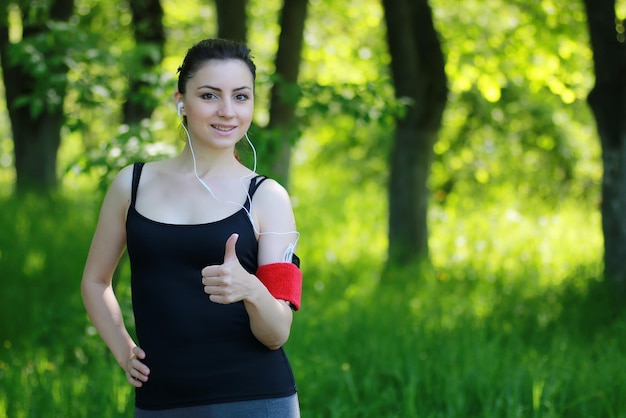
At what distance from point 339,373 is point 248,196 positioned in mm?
2368

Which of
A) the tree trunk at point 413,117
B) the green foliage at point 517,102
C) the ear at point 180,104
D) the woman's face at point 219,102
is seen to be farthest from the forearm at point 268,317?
the green foliage at point 517,102

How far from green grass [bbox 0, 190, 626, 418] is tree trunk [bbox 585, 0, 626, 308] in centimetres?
33

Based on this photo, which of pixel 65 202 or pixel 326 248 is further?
pixel 65 202

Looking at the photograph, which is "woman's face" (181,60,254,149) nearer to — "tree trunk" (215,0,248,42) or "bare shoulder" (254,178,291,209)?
"bare shoulder" (254,178,291,209)

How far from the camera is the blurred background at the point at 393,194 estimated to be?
434cm

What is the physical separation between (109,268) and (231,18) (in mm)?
5833

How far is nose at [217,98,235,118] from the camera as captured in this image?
220cm

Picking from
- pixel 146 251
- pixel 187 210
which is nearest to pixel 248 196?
pixel 187 210

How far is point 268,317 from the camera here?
6.60ft

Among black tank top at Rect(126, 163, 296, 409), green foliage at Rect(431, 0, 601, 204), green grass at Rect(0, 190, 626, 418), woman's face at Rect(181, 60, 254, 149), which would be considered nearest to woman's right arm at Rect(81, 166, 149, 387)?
black tank top at Rect(126, 163, 296, 409)

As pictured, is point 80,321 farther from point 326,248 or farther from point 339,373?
point 326,248

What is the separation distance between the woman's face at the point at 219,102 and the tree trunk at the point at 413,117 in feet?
17.3

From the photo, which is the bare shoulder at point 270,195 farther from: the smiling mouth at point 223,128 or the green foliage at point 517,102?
the green foliage at point 517,102

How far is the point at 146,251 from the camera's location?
2.16 meters
